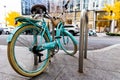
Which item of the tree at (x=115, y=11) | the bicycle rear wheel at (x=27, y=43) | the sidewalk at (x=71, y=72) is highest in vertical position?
the tree at (x=115, y=11)

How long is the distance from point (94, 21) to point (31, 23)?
23.8 m

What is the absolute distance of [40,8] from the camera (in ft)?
7.37

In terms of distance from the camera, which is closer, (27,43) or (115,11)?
(27,43)

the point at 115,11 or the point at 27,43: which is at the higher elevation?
the point at 115,11

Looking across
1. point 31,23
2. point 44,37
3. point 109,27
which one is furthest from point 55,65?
point 109,27

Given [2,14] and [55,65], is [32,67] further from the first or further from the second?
[2,14]

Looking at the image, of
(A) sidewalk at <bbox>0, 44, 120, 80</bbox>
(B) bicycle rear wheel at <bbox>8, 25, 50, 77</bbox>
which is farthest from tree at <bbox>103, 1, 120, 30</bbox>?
(B) bicycle rear wheel at <bbox>8, 25, 50, 77</bbox>

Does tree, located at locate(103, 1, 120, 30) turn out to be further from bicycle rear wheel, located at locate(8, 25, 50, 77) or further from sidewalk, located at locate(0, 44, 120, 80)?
bicycle rear wheel, located at locate(8, 25, 50, 77)

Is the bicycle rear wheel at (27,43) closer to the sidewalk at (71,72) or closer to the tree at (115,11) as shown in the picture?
the sidewalk at (71,72)

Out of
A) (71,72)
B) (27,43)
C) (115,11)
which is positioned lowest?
(71,72)

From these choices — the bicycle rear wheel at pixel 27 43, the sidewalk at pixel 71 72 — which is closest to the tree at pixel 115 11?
the sidewalk at pixel 71 72

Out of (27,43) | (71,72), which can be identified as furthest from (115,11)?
(27,43)

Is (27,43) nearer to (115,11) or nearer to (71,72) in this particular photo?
(71,72)

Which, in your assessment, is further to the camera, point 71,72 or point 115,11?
point 115,11
